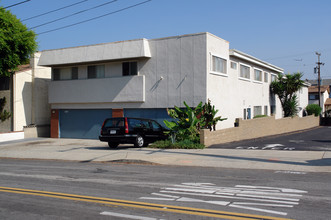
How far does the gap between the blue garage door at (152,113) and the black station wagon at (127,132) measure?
11.9 feet

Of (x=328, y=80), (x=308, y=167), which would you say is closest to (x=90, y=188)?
(x=308, y=167)

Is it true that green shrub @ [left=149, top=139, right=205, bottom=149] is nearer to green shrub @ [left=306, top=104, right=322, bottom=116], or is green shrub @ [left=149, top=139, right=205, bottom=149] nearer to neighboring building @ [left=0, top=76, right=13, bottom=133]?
neighboring building @ [left=0, top=76, right=13, bottom=133]

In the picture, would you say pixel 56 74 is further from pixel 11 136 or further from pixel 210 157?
pixel 210 157

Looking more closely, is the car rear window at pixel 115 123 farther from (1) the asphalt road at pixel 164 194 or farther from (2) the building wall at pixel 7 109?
(2) the building wall at pixel 7 109

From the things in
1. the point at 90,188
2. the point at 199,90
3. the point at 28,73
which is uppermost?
the point at 28,73

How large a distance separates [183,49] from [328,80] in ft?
285

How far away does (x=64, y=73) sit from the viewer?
2728 centimetres

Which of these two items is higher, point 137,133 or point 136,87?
point 136,87

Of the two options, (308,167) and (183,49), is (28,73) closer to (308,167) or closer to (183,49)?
(183,49)

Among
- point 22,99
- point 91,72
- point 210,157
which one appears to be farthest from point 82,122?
point 210,157

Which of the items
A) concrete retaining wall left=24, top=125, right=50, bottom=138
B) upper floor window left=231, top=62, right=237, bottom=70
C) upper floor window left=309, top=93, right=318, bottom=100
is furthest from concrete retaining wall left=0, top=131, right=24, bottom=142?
upper floor window left=309, top=93, right=318, bottom=100

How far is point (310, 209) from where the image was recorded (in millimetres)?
6758

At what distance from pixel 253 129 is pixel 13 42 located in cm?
1774

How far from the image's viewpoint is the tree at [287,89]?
34.7 metres
